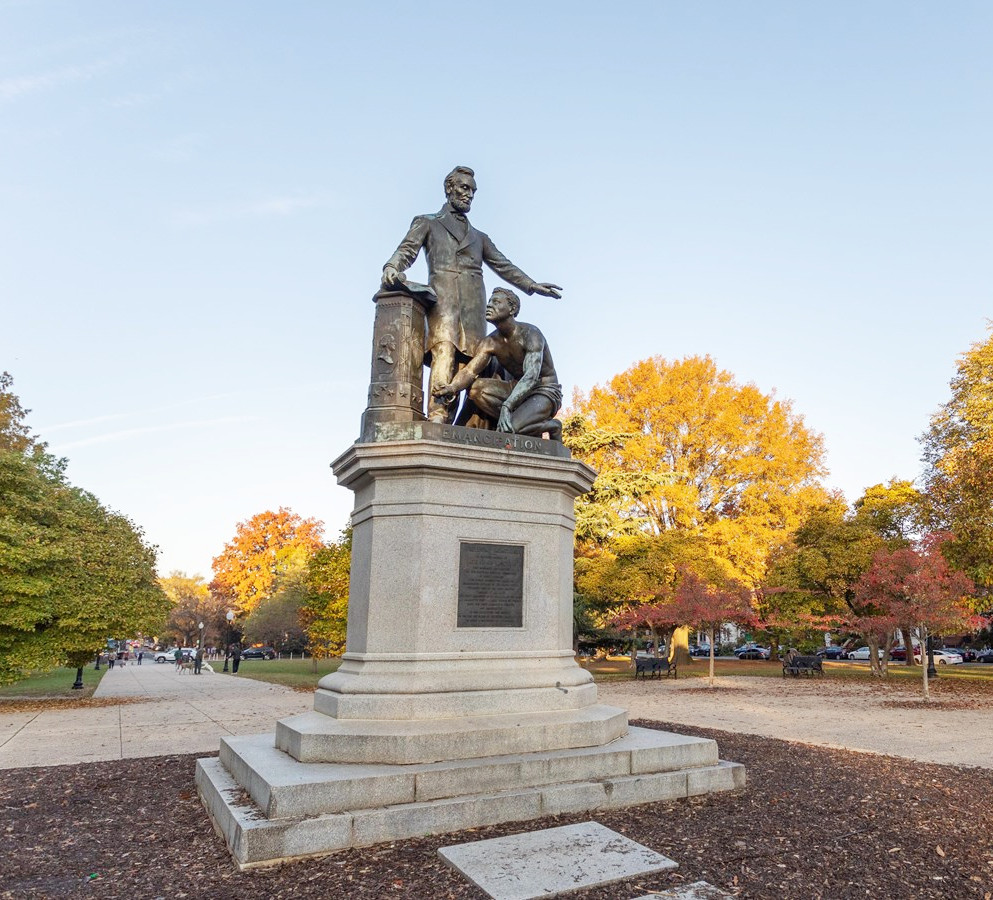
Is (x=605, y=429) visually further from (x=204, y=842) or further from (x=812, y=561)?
(x=204, y=842)

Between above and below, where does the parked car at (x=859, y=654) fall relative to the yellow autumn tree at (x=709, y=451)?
below

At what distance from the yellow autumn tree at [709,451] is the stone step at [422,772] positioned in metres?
26.2

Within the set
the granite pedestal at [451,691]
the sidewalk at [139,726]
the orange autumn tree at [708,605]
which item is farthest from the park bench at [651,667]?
the granite pedestal at [451,691]

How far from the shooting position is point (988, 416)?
25047 millimetres

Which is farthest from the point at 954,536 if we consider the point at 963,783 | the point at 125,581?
the point at 125,581

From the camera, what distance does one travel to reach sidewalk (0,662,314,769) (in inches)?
385

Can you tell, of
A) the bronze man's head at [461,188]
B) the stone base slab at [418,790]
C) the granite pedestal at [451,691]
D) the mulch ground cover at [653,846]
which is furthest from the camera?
the bronze man's head at [461,188]

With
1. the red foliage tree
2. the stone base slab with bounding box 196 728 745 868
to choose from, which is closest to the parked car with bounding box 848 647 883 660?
the red foliage tree

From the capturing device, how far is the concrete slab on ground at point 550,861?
A: 4027 millimetres

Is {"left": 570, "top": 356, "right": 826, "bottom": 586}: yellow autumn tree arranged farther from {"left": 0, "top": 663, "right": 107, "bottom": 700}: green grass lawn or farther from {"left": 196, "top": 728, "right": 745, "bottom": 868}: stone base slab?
{"left": 196, "top": 728, "right": 745, "bottom": 868}: stone base slab

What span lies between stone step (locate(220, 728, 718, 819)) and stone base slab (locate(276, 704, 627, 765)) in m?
0.09

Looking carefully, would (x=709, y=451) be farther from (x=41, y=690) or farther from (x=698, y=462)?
(x=41, y=690)

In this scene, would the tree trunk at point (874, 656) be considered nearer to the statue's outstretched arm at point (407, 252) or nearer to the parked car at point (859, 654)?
the statue's outstretched arm at point (407, 252)

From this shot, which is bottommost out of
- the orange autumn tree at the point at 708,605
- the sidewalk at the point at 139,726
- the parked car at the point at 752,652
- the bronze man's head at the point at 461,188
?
the parked car at the point at 752,652
